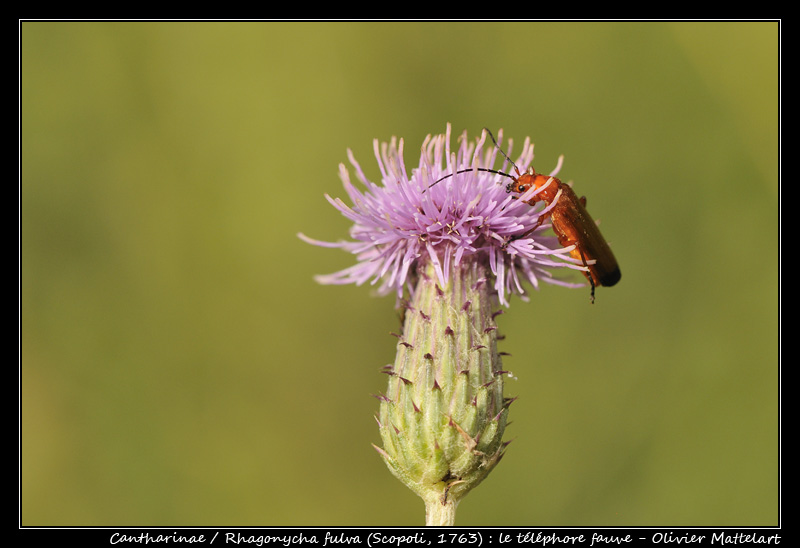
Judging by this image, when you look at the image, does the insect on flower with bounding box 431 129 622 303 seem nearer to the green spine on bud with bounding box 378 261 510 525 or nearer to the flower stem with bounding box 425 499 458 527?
the green spine on bud with bounding box 378 261 510 525

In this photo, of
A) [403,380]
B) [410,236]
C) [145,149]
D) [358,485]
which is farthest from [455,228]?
[145,149]

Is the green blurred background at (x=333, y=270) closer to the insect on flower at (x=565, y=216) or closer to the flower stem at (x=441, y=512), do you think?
the flower stem at (x=441, y=512)

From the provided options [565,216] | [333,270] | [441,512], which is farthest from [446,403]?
[333,270]

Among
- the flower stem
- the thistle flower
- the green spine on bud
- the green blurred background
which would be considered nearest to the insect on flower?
the thistle flower

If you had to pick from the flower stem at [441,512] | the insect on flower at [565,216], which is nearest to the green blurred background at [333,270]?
the flower stem at [441,512]

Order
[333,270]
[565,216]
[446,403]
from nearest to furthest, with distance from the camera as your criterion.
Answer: [446,403]
[565,216]
[333,270]

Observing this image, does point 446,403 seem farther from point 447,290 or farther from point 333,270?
point 333,270

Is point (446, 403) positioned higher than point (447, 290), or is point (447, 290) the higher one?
point (447, 290)
